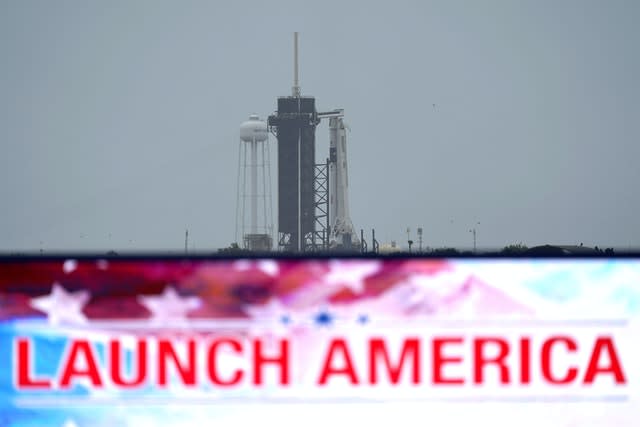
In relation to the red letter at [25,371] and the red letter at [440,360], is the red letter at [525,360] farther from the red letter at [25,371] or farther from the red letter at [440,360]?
the red letter at [25,371]

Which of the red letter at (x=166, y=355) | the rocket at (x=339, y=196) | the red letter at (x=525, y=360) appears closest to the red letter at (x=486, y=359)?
the red letter at (x=525, y=360)

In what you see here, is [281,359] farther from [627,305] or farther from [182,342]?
[627,305]

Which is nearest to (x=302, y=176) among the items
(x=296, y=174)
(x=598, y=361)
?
(x=296, y=174)

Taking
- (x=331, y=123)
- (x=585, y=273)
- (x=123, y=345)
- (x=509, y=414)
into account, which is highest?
(x=331, y=123)

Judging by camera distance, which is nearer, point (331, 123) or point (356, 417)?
point (356, 417)

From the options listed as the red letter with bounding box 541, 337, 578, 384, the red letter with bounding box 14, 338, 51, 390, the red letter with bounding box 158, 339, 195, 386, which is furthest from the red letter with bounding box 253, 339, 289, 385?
the red letter with bounding box 541, 337, 578, 384

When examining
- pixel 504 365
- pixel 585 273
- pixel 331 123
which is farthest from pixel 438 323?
pixel 331 123

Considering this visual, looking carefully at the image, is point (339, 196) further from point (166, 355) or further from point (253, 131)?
point (166, 355)
